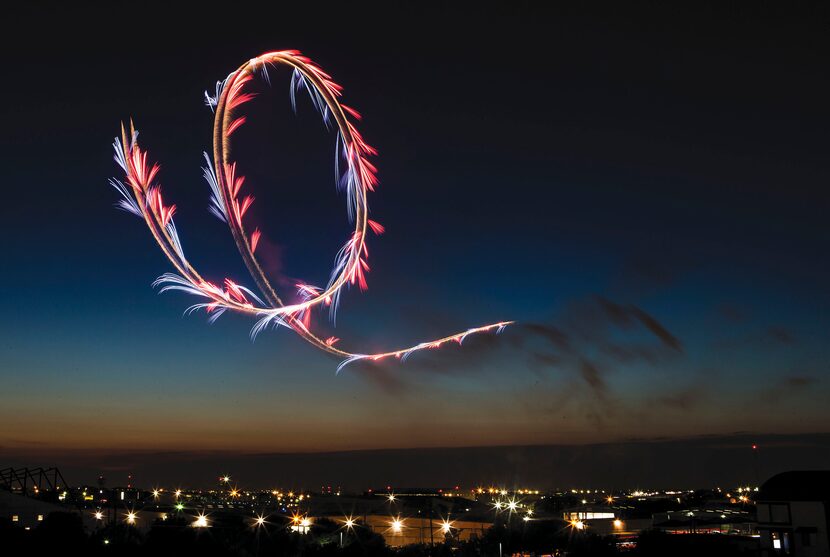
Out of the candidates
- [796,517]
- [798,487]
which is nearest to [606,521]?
[798,487]

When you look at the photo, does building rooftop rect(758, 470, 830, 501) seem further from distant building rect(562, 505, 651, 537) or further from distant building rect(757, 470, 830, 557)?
distant building rect(562, 505, 651, 537)

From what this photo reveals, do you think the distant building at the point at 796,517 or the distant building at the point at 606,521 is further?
the distant building at the point at 606,521

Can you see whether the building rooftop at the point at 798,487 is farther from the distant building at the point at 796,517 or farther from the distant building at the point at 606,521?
the distant building at the point at 606,521

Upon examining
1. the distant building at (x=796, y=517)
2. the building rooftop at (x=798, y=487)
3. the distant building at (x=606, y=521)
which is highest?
the building rooftop at (x=798, y=487)

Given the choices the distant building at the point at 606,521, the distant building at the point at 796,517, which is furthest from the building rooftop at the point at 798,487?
the distant building at the point at 606,521

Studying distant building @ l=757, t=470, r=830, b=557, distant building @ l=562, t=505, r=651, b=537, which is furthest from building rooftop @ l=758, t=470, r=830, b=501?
distant building @ l=562, t=505, r=651, b=537

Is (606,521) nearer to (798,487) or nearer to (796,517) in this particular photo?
(798,487)

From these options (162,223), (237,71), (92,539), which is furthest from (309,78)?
(92,539)

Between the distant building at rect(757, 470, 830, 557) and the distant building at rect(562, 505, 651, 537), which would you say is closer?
the distant building at rect(757, 470, 830, 557)
